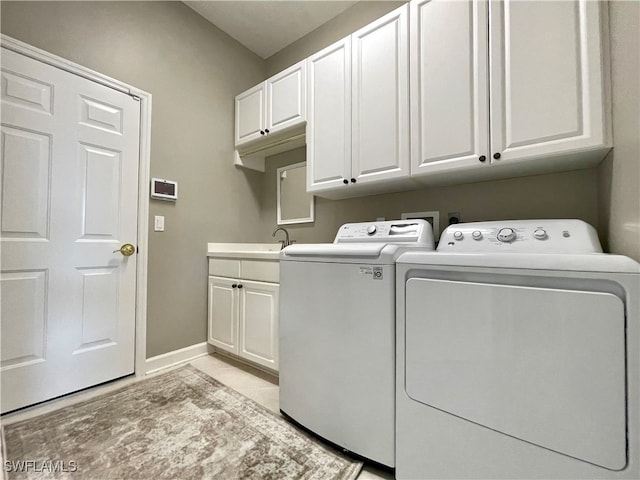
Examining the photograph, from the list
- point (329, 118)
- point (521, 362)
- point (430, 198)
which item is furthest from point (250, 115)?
point (521, 362)

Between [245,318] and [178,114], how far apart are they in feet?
5.54

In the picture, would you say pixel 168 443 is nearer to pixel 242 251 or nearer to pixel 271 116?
pixel 242 251

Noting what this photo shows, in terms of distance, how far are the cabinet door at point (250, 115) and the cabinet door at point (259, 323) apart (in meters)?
1.29

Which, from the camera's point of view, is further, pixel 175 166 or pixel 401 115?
pixel 175 166

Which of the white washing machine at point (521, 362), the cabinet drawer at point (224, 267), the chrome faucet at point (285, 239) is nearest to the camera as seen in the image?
the white washing machine at point (521, 362)

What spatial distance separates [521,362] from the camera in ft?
2.64

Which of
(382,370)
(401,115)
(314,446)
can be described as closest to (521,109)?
(401,115)

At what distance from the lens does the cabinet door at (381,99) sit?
155 cm

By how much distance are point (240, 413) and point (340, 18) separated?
293 centimetres

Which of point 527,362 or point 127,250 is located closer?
point 527,362

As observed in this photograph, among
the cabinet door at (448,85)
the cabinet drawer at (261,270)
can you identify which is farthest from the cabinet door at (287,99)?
the cabinet drawer at (261,270)

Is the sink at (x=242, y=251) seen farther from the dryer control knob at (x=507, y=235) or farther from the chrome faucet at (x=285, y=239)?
the dryer control knob at (x=507, y=235)

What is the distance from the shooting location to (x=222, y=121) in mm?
2473

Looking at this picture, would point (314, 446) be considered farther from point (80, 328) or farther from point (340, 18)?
point (340, 18)
